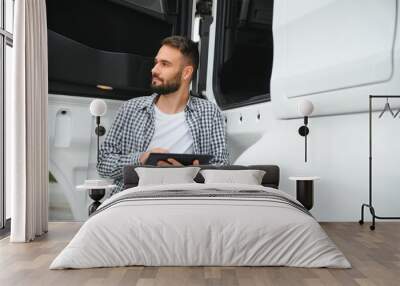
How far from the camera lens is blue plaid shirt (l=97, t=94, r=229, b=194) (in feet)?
18.9

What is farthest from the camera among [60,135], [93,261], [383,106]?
[60,135]

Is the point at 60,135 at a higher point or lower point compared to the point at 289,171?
higher

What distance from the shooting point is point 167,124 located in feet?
18.9

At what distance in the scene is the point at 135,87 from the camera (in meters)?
5.89

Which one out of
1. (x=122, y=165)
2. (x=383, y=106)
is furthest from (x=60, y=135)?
(x=383, y=106)

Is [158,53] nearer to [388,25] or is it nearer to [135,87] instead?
[135,87]

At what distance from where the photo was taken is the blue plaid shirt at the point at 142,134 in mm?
5762

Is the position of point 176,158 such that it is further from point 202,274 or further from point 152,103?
point 202,274

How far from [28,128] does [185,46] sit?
2.01 metres

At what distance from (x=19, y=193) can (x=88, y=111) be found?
1.38m

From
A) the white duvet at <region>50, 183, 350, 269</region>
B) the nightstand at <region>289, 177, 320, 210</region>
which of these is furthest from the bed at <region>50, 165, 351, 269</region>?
the nightstand at <region>289, 177, 320, 210</region>

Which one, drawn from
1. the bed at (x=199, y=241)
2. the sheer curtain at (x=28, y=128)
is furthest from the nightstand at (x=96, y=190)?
the bed at (x=199, y=241)

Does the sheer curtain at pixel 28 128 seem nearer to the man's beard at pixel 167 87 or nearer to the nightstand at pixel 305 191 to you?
the man's beard at pixel 167 87

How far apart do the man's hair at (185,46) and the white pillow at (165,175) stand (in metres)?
1.28
